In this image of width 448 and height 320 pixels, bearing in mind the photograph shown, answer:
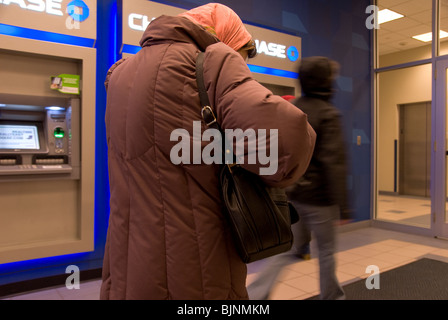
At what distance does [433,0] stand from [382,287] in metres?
3.84

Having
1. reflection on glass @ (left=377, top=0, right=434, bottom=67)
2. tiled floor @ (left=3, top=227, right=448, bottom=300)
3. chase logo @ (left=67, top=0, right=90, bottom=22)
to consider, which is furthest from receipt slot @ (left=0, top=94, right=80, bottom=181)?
reflection on glass @ (left=377, top=0, right=434, bottom=67)

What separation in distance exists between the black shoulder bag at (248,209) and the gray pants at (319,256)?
1.08 m

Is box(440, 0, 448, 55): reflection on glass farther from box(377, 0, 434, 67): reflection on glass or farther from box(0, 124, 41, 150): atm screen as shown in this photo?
box(0, 124, 41, 150): atm screen

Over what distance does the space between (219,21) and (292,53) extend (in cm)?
310

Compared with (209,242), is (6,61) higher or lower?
higher

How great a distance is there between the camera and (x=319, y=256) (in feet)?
6.46

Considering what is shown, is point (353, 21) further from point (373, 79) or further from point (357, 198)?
point (357, 198)

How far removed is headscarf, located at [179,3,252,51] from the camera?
945mm

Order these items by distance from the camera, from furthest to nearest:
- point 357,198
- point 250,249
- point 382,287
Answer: point 357,198, point 382,287, point 250,249

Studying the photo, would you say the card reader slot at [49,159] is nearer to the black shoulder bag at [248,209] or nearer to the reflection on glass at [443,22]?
the black shoulder bag at [248,209]

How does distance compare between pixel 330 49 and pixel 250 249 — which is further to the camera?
pixel 330 49

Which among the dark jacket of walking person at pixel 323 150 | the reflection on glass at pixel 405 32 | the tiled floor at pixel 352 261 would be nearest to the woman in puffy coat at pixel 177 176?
the dark jacket of walking person at pixel 323 150

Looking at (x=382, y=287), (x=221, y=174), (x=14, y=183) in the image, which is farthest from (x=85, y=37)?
(x=382, y=287)
